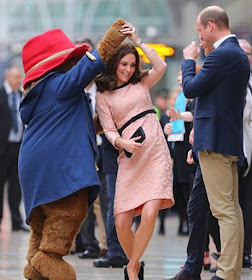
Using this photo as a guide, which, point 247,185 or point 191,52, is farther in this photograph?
point 247,185

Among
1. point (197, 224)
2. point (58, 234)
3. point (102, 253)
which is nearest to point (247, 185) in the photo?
point (197, 224)

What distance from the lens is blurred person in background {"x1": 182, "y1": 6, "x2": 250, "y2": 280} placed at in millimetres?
8023

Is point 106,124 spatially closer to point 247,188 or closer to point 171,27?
point 247,188

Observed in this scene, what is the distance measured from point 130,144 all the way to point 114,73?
775 mm

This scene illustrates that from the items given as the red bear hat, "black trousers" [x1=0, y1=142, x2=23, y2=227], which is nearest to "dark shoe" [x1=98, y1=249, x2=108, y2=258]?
the red bear hat

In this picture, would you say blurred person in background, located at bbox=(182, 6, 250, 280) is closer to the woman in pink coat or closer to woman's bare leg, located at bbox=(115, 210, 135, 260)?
the woman in pink coat

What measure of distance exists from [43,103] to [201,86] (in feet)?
3.93

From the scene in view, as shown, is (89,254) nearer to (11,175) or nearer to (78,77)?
(78,77)

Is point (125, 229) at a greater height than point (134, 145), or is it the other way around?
point (134, 145)

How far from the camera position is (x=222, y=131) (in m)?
8.07

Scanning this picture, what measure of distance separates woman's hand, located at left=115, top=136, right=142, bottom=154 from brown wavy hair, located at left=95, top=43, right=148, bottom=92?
0.57 metres

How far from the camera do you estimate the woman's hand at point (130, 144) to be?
8.32 meters

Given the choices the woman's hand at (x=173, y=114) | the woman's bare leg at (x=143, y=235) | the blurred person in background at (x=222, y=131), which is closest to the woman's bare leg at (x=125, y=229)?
the woman's bare leg at (x=143, y=235)

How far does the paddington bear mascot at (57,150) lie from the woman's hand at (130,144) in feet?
0.95
